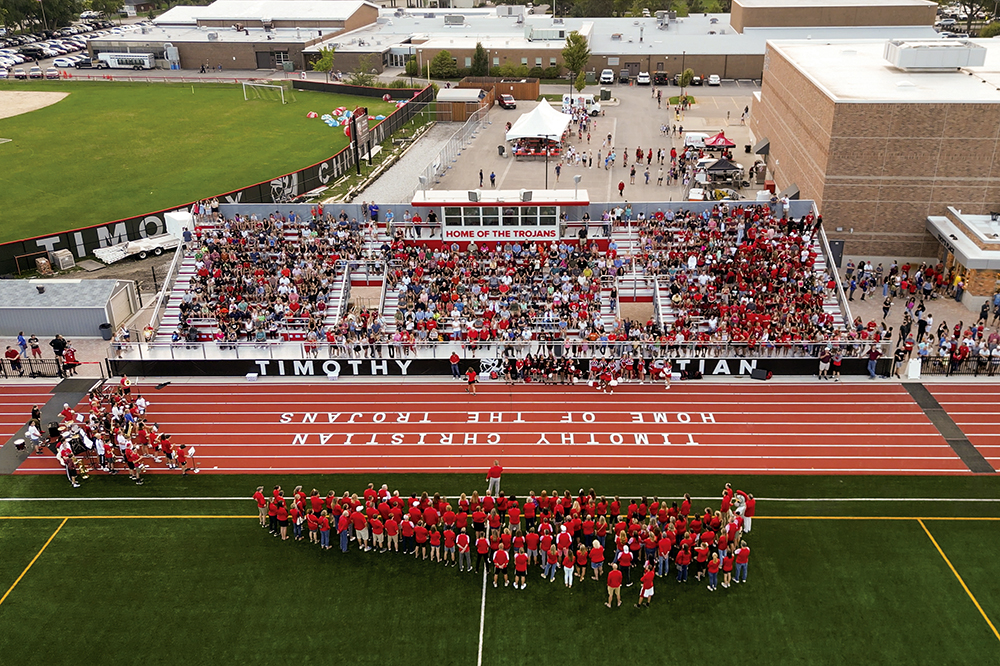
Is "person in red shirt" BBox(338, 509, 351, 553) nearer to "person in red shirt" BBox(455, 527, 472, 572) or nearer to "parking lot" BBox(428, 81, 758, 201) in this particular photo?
"person in red shirt" BBox(455, 527, 472, 572)

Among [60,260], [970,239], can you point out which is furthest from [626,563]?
[60,260]

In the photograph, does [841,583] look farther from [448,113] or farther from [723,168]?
[448,113]

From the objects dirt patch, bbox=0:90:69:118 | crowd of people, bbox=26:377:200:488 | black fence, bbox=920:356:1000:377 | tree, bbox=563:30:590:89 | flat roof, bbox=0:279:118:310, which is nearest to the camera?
crowd of people, bbox=26:377:200:488

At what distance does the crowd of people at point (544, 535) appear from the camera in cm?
1620

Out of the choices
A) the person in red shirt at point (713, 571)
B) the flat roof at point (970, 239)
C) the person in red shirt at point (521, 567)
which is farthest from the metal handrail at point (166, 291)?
the flat roof at point (970, 239)

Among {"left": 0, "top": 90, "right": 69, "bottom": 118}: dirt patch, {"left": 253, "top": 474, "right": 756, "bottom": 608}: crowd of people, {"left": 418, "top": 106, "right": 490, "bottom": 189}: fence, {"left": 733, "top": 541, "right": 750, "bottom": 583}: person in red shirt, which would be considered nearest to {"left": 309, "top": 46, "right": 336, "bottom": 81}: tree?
{"left": 418, "top": 106, "right": 490, "bottom": 189}: fence

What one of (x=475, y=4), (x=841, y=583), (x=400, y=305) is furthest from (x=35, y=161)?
Result: (x=475, y=4)

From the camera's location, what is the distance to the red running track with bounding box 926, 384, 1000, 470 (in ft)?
69.4

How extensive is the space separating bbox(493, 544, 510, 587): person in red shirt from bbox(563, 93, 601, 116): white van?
153 ft

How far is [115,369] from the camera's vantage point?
2573 centimetres

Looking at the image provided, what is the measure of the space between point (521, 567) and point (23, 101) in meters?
71.9

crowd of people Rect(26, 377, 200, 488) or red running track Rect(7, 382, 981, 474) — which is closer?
crowd of people Rect(26, 377, 200, 488)

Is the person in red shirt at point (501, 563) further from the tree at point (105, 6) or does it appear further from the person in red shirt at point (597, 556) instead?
the tree at point (105, 6)

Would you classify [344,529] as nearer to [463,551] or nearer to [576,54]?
[463,551]
